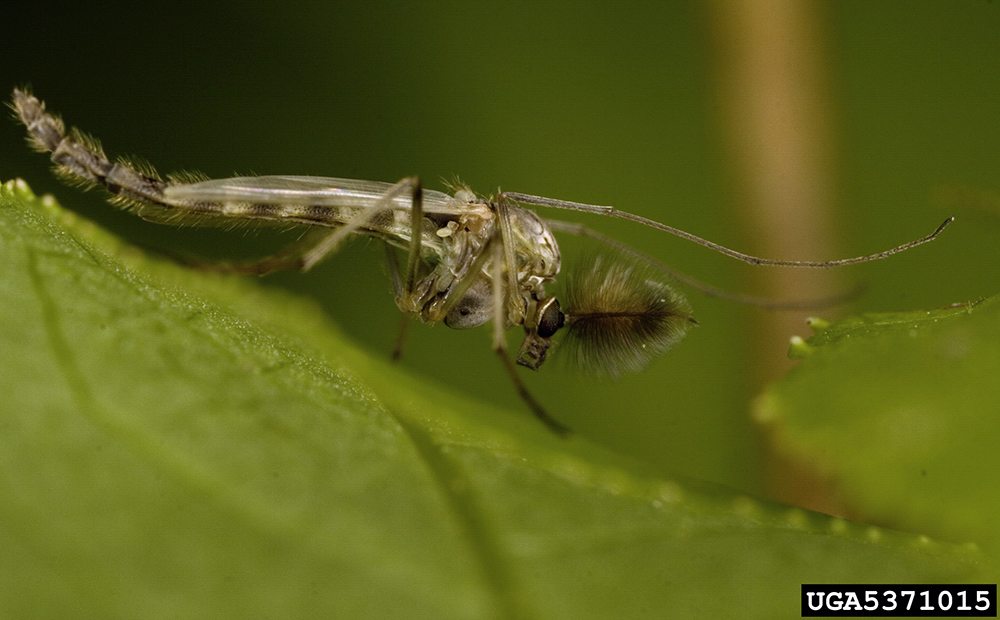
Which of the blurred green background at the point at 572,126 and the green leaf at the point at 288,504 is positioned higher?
the blurred green background at the point at 572,126

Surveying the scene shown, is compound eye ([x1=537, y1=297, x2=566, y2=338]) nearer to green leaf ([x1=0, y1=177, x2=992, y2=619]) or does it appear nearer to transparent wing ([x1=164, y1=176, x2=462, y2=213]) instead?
transparent wing ([x1=164, y1=176, x2=462, y2=213])

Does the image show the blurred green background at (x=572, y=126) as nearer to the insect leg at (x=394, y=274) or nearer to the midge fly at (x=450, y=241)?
the insect leg at (x=394, y=274)

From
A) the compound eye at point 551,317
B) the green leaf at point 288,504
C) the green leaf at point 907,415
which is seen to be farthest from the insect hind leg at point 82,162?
the green leaf at point 907,415

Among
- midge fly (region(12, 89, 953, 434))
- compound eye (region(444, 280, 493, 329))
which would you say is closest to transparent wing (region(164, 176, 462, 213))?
midge fly (region(12, 89, 953, 434))

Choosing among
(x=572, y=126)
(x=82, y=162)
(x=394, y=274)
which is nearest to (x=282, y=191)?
(x=394, y=274)

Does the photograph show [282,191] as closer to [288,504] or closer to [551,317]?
[551,317]

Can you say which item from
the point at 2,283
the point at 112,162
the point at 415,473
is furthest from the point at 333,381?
the point at 112,162

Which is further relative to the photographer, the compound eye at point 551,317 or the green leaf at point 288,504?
the compound eye at point 551,317

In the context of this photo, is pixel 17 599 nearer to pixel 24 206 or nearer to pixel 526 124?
pixel 24 206
